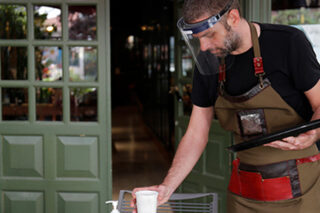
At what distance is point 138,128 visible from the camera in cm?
1159

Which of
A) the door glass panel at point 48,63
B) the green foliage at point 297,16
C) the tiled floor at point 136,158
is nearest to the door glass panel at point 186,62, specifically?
the green foliage at point 297,16

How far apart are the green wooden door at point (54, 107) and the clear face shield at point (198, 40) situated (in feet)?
6.70

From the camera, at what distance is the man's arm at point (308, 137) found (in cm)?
158

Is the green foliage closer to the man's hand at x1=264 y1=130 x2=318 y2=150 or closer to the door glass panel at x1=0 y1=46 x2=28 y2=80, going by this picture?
the door glass panel at x1=0 y1=46 x2=28 y2=80

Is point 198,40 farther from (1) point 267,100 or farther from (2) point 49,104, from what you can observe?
(2) point 49,104

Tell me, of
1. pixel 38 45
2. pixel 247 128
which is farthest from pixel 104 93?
pixel 247 128

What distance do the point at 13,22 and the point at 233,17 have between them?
2574mm

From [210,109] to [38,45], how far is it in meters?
2.16

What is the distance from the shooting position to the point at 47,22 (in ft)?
12.5

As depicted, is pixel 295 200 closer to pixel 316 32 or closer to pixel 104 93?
pixel 316 32

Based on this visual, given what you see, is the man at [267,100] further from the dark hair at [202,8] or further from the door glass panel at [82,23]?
the door glass panel at [82,23]

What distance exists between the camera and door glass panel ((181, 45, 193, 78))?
4047 millimetres

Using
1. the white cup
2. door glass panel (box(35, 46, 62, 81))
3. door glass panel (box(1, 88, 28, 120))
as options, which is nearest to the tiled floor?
door glass panel (box(1, 88, 28, 120))

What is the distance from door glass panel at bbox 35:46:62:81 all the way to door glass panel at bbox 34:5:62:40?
10cm
